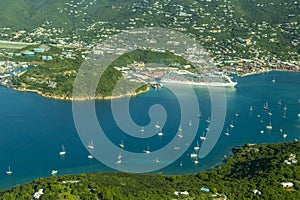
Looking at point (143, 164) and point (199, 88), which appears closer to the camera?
point (143, 164)

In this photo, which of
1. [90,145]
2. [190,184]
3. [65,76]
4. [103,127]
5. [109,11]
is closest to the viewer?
[190,184]

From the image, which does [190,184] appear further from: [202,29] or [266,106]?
[202,29]

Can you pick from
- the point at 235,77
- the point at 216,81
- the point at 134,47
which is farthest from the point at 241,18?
the point at 216,81

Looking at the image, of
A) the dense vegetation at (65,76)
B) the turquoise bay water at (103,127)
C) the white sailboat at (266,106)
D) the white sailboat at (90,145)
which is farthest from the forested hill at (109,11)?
the white sailboat at (90,145)

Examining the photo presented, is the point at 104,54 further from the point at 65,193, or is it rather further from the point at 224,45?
the point at 65,193

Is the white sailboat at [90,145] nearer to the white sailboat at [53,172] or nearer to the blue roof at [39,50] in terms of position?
the white sailboat at [53,172]

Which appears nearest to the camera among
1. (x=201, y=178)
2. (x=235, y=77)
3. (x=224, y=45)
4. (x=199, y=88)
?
(x=201, y=178)

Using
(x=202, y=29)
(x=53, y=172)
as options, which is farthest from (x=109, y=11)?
(x=53, y=172)
